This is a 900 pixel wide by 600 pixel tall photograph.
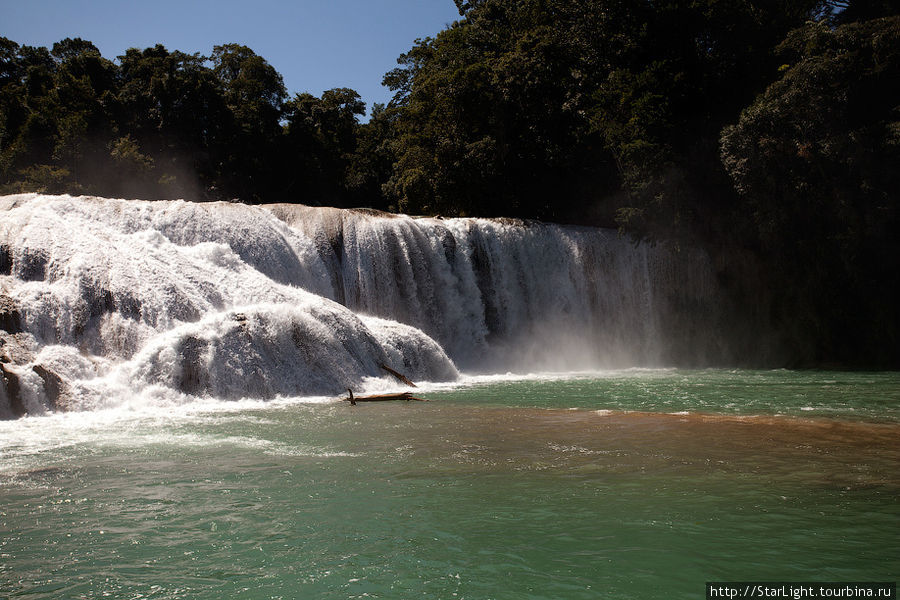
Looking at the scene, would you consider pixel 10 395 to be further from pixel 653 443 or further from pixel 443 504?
pixel 653 443

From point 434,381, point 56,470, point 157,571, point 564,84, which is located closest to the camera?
point 157,571

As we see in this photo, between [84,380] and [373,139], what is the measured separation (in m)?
33.2

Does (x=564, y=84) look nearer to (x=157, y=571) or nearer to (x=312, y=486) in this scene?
(x=312, y=486)

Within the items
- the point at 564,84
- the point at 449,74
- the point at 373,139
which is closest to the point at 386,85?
the point at 373,139

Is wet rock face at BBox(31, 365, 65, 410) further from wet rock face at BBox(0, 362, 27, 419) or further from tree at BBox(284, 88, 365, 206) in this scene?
tree at BBox(284, 88, 365, 206)

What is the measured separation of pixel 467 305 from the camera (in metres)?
20.8

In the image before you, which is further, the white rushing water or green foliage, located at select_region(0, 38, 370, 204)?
green foliage, located at select_region(0, 38, 370, 204)

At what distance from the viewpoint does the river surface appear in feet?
14.2

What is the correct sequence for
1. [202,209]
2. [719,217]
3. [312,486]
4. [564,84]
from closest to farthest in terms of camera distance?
1. [312,486]
2. [202,209]
3. [719,217]
4. [564,84]

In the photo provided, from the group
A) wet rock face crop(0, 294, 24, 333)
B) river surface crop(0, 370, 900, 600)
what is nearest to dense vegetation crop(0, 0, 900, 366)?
river surface crop(0, 370, 900, 600)

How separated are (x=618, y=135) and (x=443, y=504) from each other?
2050 centimetres

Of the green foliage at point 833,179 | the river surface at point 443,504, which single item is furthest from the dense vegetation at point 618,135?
the river surface at point 443,504

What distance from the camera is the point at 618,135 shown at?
79.0ft

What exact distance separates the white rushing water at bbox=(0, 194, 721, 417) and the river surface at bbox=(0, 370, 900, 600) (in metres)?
2.16
